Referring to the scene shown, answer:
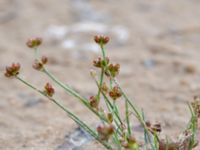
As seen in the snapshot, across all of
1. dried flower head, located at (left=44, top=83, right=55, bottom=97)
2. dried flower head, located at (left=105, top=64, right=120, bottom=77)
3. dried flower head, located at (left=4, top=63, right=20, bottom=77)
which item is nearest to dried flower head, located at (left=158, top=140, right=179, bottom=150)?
dried flower head, located at (left=105, top=64, right=120, bottom=77)

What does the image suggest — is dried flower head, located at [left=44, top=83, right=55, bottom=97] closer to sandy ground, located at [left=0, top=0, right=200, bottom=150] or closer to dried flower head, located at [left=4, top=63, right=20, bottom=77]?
dried flower head, located at [left=4, top=63, right=20, bottom=77]

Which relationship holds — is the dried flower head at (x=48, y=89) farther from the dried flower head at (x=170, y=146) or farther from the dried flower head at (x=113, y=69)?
the dried flower head at (x=170, y=146)

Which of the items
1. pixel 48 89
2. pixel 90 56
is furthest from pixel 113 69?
pixel 90 56

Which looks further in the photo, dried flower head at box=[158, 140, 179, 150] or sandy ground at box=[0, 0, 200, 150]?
sandy ground at box=[0, 0, 200, 150]

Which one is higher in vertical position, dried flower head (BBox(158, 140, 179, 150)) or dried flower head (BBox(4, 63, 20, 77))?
dried flower head (BBox(4, 63, 20, 77))

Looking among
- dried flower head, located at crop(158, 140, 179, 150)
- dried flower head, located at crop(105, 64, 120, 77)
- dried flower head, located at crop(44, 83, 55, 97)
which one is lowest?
dried flower head, located at crop(158, 140, 179, 150)

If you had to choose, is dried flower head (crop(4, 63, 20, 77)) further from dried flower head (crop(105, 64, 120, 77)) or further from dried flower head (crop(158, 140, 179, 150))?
dried flower head (crop(158, 140, 179, 150))

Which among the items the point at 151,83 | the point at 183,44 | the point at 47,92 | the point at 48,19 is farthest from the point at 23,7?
the point at 47,92

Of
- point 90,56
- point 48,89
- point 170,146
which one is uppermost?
point 90,56

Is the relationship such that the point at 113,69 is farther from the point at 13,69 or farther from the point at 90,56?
the point at 90,56
